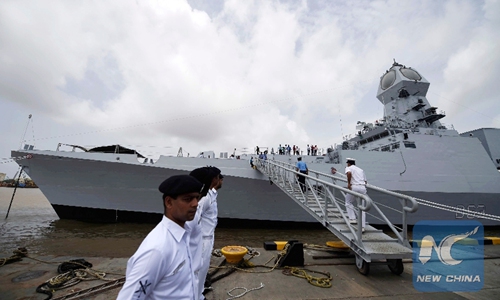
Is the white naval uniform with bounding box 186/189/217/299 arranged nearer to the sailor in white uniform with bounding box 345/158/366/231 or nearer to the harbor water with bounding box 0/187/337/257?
the sailor in white uniform with bounding box 345/158/366/231

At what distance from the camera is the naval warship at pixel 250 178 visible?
9242 millimetres

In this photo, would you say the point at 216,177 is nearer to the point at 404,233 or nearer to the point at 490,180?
the point at 404,233

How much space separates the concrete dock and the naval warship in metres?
5.64

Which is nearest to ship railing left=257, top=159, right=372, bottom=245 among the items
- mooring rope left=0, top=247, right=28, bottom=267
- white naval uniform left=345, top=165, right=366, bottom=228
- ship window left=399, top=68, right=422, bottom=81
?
white naval uniform left=345, top=165, right=366, bottom=228

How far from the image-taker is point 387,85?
15836 millimetres

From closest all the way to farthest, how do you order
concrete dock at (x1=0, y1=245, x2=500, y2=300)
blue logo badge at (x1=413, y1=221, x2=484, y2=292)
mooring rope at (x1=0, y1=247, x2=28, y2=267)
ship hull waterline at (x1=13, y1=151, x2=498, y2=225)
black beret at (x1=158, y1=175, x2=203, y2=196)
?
black beret at (x1=158, y1=175, x2=203, y2=196) → concrete dock at (x1=0, y1=245, x2=500, y2=300) → blue logo badge at (x1=413, y1=221, x2=484, y2=292) → mooring rope at (x1=0, y1=247, x2=28, y2=267) → ship hull waterline at (x1=13, y1=151, x2=498, y2=225)

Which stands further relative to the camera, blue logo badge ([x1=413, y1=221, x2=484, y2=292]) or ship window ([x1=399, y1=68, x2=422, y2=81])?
ship window ([x1=399, y1=68, x2=422, y2=81])

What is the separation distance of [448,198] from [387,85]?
879cm

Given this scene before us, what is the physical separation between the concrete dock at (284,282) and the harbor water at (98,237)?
310cm

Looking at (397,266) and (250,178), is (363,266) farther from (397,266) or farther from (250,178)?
(250,178)

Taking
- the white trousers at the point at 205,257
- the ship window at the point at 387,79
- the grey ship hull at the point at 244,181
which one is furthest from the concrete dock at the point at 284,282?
the ship window at the point at 387,79

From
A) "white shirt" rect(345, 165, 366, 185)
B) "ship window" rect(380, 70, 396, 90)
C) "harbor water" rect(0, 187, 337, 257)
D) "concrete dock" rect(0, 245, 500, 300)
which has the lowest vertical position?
"harbor water" rect(0, 187, 337, 257)

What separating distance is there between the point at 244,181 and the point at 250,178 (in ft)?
0.96

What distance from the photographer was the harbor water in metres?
6.89
